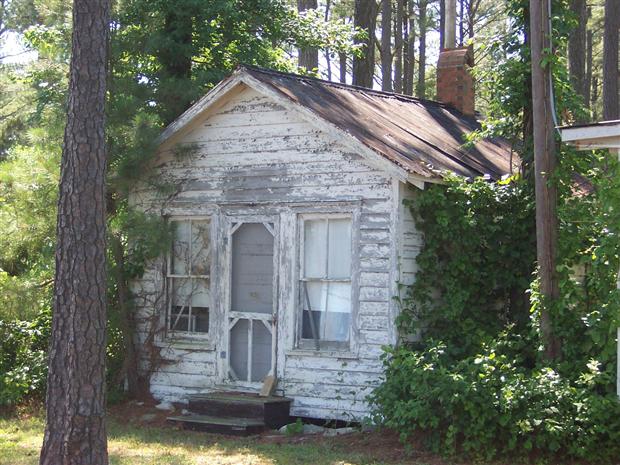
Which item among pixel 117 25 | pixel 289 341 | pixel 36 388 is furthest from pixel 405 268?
pixel 117 25

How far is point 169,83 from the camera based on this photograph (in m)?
15.0

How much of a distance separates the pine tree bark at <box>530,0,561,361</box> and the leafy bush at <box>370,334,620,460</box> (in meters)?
0.59

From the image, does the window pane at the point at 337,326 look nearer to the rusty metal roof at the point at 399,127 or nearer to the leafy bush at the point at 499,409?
the leafy bush at the point at 499,409

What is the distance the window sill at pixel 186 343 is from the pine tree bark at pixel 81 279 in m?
5.05

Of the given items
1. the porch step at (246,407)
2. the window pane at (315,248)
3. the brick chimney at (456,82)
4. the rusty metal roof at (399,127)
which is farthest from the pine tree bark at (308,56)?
the porch step at (246,407)

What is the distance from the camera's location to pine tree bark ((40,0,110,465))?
766cm

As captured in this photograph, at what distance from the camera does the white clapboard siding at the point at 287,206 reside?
37.7 ft

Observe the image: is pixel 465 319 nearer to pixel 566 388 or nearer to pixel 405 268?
pixel 405 268

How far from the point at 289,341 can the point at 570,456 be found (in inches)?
157

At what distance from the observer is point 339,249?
39.0 feet

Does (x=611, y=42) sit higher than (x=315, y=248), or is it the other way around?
(x=611, y=42)

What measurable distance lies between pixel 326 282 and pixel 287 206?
1103 millimetres

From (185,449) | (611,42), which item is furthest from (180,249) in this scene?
(611,42)

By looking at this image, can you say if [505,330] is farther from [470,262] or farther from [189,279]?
[189,279]
